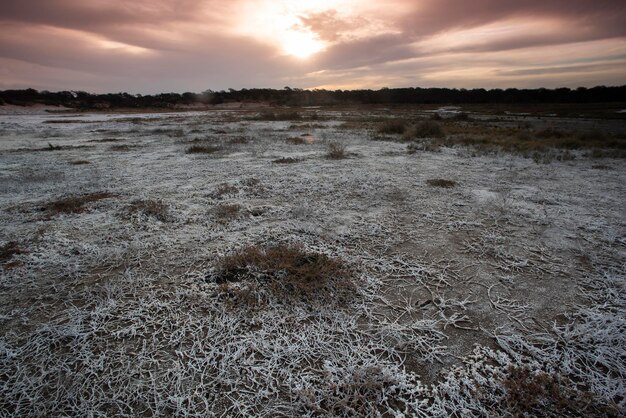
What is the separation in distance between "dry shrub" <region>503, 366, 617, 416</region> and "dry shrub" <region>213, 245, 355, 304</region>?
2142 mm

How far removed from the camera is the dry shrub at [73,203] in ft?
24.2

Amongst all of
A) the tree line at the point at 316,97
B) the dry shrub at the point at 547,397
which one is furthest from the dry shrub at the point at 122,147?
the tree line at the point at 316,97

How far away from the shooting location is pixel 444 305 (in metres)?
4.14

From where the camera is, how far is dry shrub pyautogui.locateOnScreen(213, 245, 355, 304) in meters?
4.34

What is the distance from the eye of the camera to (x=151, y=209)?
726cm

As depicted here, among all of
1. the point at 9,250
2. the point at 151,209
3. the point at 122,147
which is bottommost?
the point at 9,250

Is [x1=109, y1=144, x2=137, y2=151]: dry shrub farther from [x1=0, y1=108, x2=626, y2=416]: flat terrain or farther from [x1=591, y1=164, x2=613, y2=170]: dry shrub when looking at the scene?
[x1=591, y1=164, x2=613, y2=170]: dry shrub

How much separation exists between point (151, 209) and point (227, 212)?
1.91 metres

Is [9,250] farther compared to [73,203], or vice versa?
[73,203]

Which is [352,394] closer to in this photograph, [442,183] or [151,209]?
[151,209]

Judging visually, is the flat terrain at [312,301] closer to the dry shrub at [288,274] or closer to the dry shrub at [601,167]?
the dry shrub at [288,274]

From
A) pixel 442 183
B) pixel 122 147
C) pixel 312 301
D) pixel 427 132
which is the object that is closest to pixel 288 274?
pixel 312 301

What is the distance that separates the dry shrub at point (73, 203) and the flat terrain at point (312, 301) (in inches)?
2.6

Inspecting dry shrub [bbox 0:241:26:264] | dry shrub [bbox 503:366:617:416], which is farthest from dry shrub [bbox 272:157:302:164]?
dry shrub [bbox 503:366:617:416]
